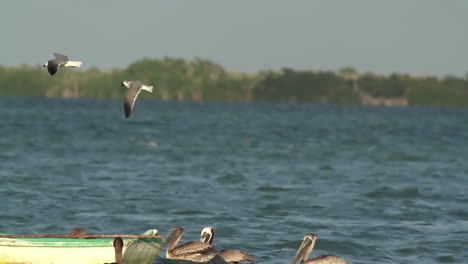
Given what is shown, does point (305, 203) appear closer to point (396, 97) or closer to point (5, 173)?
point (5, 173)

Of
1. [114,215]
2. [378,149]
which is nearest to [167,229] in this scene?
[114,215]

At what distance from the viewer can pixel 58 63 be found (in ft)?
58.8

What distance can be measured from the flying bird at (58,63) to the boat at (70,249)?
3.83m

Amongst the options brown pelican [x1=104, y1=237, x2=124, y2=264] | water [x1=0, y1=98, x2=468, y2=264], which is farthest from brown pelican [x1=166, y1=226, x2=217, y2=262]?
brown pelican [x1=104, y1=237, x2=124, y2=264]

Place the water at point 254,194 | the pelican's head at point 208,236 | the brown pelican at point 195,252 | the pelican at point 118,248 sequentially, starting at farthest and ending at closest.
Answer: the water at point 254,194
the pelican's head at point 208,236
the brown pelican at point 195,252
the pelican at point 118,248

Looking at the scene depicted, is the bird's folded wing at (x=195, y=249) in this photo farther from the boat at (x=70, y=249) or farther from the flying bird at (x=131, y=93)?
the flying bird at (x=131, y=93)

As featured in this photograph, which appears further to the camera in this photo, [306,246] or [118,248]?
[306,246]

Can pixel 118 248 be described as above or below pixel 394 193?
above

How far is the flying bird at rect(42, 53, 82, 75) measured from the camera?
17.5 m

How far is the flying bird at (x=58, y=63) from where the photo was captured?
1745cm

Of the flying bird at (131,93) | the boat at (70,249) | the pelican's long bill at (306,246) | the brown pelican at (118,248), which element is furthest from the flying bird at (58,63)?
the pelican's long bill at (306,246)

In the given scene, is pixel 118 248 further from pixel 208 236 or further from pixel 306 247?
pixel 306 247

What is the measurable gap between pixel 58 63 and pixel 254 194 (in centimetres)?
1188

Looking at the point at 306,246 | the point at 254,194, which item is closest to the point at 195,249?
the point at 306,246
